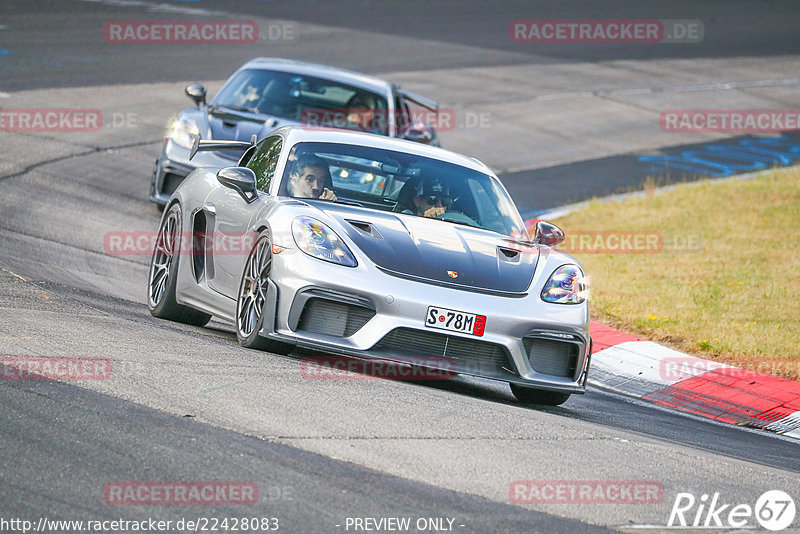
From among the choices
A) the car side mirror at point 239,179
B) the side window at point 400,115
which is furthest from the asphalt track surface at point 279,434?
the side window at point 400,115

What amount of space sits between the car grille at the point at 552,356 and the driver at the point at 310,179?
1669mm

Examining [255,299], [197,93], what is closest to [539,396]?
[255,299]

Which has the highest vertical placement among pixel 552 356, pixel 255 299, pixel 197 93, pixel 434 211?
pixel 434 211

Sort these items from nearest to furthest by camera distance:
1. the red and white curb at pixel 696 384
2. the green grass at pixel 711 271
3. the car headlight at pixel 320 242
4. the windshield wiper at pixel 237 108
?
the car headlight at pixel 320 242 < the red and white curb at pixel 696 384 < the green grass at pixel 711 271 < the windshield wiper at pixel 237 108

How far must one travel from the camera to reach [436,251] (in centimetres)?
736

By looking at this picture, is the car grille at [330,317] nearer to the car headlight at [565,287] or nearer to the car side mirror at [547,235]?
the car headlight at [565,287]

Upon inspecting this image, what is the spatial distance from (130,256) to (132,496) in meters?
7.42

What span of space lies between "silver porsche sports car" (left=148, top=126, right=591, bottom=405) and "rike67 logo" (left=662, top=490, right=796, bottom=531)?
77.3 inches

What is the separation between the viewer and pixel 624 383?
9.38m

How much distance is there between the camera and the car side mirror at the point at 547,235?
26.8ft

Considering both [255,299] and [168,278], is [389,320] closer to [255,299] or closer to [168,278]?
[255,299]

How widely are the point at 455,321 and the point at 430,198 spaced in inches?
58.4

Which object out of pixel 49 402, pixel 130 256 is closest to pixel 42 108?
pixel 130 256

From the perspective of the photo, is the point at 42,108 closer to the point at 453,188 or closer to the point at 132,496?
the point at 453,188
